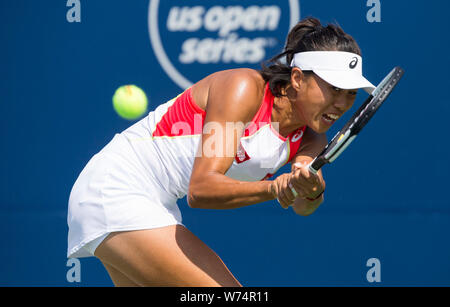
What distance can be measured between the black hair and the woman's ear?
23 mm

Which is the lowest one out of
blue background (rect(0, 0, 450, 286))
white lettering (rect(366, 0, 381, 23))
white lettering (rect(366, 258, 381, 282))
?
white lettering (rect(366, 258, 381, 282))

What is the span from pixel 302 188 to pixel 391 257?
1.58 metres

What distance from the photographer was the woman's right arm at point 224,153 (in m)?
1.86

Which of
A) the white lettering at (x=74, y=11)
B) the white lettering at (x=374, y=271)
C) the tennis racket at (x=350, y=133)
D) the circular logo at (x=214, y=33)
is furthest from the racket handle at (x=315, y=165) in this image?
the white lettering at (x=74, y=11)

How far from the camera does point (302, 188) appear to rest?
1.82 meters

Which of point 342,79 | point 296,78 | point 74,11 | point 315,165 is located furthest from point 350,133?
point 74,11

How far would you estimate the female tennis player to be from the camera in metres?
1.95

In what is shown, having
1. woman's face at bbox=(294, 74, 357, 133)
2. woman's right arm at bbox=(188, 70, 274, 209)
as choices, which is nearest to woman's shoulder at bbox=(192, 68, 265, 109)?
woman's right arm at bbox=(188, 70, 274, 209)

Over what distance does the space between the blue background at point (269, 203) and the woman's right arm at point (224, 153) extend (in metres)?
1.33

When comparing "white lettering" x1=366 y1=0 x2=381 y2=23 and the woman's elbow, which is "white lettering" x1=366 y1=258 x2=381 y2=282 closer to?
"white lettering" x1=366 y1=0 x2=381 y2=23

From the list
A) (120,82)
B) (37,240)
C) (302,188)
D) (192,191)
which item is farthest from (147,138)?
(37,240)

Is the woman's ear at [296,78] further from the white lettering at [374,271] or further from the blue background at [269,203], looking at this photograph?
the white lettering at [374,271]

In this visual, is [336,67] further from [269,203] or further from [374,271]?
[374,271]

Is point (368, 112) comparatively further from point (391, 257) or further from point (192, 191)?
point (391, 257)
